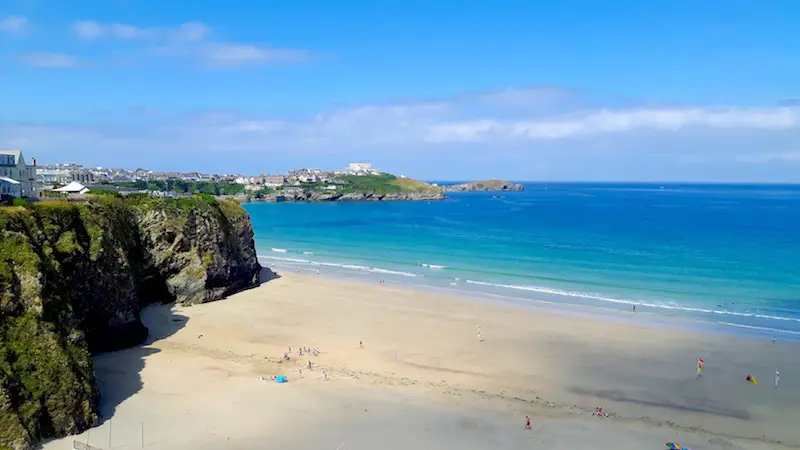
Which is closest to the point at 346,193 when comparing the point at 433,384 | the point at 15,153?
the point at 15,153

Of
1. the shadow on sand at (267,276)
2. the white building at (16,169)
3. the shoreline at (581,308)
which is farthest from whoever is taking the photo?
the shadow on sand at (267,276)

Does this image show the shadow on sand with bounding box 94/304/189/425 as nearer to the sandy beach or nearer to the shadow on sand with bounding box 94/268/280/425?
the shadow on sand with bounding box 94/268/280/425

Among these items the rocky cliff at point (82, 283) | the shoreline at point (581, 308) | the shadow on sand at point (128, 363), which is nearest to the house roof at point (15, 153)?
the rocky cliff at point (82, 283)

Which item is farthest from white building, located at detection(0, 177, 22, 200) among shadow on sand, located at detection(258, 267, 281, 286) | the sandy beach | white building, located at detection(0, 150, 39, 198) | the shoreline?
the shoreline

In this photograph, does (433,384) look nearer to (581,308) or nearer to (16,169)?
(581,308)

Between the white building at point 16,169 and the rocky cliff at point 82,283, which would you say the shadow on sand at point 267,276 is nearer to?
the rocky cliff at point 82,283

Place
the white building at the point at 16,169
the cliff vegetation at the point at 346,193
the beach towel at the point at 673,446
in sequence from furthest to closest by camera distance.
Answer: the cliff vegetation at the point at 346,193
the white building at the point at 16,169
the beach towel at the point at 673,446
